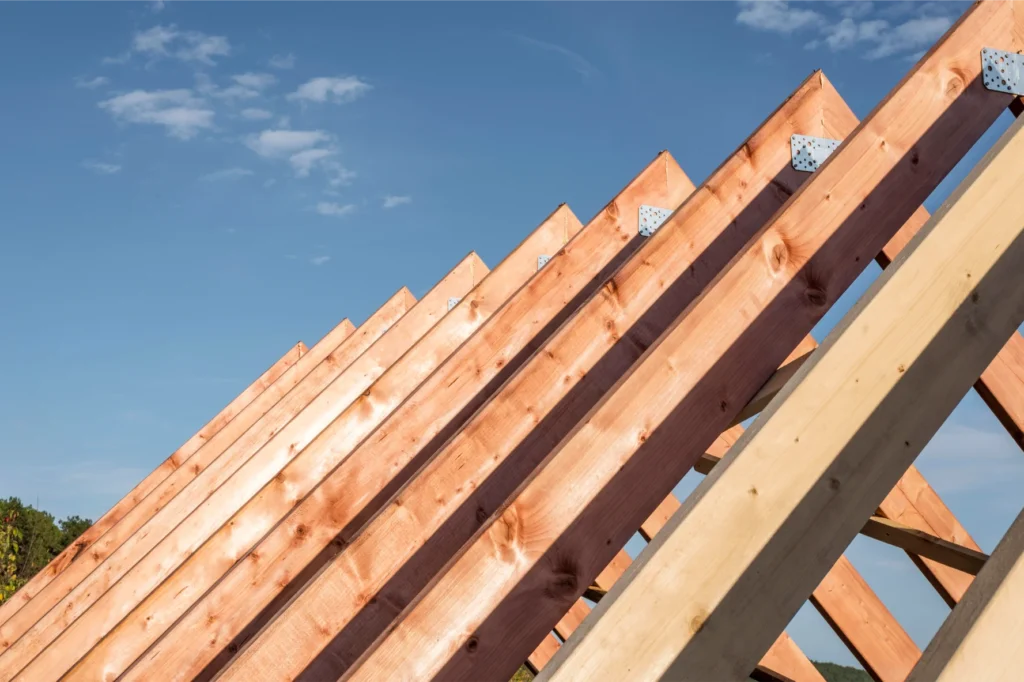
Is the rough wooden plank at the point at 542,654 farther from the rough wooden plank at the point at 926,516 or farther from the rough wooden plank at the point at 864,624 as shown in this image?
the rough wooden plank at the point at 926,516

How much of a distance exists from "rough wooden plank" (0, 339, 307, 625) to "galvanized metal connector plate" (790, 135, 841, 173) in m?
4.27

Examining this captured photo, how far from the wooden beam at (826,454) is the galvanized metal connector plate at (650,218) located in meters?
2.32

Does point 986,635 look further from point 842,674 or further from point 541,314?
point 842,674

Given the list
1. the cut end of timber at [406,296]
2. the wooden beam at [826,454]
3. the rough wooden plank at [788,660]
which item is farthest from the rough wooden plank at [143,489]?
the wooden beam at [826,454]

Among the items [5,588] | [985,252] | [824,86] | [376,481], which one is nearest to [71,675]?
[376,481]

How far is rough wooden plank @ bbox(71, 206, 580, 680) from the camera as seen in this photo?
2.58 meters

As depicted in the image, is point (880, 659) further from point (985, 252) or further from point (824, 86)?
point (985, 252)

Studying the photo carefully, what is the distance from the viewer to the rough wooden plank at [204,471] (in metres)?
4.57

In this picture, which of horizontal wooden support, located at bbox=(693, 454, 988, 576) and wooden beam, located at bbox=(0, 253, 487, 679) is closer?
horizontal wooden support, located at bbox=(693, 454, 988, 576)

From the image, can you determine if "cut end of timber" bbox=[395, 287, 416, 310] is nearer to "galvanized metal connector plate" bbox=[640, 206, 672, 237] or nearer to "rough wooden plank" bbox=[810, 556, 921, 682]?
"galvanized metal connector plate" bbox=[640, 206, 672, 237]

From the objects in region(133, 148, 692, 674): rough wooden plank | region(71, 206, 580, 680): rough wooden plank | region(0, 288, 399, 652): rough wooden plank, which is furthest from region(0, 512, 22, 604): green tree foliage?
region(133, 148, 692, 674): rough wooden plank

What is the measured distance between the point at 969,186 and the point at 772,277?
2.27 feet

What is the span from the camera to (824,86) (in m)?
3.15

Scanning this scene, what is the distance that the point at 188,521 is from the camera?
3.93 meters
